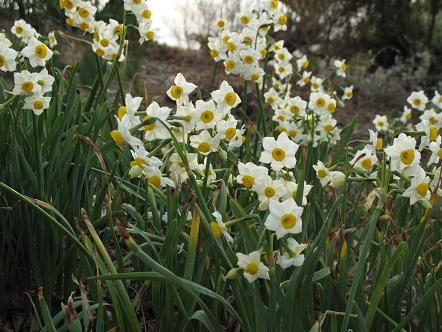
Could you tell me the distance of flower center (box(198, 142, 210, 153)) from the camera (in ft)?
4.99

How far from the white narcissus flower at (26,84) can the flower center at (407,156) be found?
103 centimetres

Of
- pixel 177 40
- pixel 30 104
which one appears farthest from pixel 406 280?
pixel 177 40

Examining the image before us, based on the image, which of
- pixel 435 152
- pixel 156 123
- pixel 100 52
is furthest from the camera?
pixel 100 52

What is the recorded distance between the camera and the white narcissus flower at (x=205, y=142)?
153 cm

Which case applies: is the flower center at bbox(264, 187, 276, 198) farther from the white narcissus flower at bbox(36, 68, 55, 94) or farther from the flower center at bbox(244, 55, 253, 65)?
the flower center at bbox(244, 55, 253, 65)

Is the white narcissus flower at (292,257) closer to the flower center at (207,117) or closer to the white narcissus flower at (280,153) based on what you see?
the white narcissus flower at (280,153)

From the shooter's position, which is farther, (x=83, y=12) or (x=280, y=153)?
(x=83, y=12)

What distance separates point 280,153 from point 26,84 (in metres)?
0.78

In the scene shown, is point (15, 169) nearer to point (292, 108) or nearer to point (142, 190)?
point (142, 190)

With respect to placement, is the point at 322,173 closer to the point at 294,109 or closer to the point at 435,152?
the point at 435,152

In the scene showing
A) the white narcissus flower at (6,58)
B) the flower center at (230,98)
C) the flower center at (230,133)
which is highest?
the white narcissus flower at (6,58)

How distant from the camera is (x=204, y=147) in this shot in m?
1.53

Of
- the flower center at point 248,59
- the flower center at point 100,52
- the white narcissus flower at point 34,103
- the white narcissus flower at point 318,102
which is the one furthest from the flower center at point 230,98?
the white narcissus flower at point 318,102

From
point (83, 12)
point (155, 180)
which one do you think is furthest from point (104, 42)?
point (155, 180)
